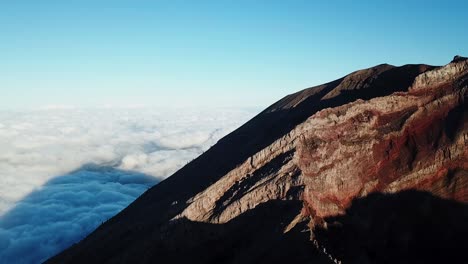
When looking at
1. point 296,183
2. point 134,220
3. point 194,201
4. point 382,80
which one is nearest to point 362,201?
point 296,183

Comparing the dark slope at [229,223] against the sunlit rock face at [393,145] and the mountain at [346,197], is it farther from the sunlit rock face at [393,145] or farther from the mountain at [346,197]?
the sunlit rock face at [393,145]

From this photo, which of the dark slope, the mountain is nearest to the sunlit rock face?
the mountain

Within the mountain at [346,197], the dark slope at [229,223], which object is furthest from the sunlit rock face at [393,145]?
the dark slope at [229,223]

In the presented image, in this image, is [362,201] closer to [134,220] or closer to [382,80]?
[382,80]

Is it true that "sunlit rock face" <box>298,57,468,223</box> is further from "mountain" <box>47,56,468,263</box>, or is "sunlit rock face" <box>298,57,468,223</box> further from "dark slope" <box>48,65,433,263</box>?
"dark slope" <box>48,65,433,263</box>

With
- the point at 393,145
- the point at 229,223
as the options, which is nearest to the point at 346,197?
the point at 393,145
